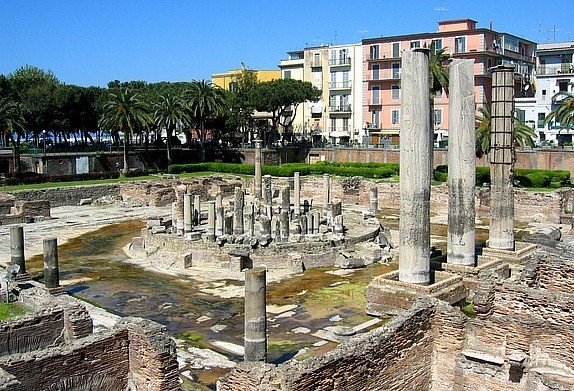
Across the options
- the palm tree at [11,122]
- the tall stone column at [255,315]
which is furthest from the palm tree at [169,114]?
the tall stone column at [255,315]

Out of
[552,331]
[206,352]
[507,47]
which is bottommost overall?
[206,352]

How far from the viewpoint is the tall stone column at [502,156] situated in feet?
71.8

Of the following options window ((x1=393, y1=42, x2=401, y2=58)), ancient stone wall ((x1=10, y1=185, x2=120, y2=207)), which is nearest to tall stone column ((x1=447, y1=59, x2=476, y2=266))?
ancient stone wall ((x1=10, y1=185, x2=120, y2=207))

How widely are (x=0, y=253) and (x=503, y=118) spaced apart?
921 inches

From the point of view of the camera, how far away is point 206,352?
17.8m

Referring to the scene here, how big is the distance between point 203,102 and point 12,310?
156 ft

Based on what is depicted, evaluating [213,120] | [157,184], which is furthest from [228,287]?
[213,120]

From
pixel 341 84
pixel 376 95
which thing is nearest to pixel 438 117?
pixel 376 95

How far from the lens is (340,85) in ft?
254

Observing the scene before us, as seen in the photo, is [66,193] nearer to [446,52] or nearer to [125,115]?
[125,115]

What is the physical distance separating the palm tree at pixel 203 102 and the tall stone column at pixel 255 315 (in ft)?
161

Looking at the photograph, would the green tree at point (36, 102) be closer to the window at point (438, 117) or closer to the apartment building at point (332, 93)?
the apartment building at point (332, 93)

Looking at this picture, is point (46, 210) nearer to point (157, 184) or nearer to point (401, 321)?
point (157, 184)

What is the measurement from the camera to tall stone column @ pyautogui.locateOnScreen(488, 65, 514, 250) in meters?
21.9
